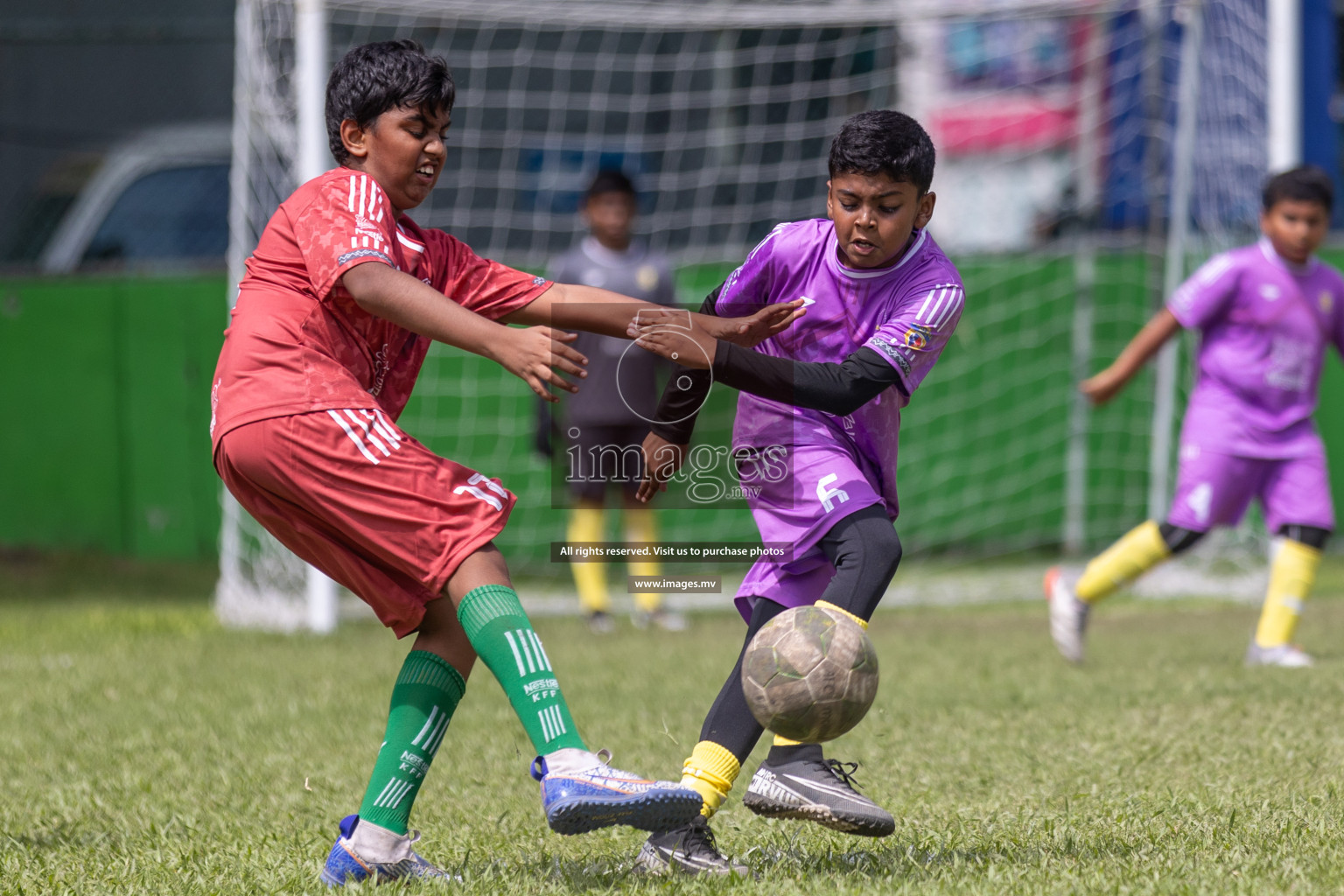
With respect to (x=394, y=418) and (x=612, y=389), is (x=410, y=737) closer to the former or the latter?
(x=394, y=418)

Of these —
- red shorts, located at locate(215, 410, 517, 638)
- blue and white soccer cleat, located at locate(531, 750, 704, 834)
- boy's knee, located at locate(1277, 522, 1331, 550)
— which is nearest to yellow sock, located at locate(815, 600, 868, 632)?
blue and white soccer cleat, located at locate(531, 750, 704, 834)

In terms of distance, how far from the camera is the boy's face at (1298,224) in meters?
6.36

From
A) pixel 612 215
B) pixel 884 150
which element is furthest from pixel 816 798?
pixel 612 215

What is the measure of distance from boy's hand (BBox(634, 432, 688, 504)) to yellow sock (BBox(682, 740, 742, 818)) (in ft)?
2.02

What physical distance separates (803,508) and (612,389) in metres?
4.74

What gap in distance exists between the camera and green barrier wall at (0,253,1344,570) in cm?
1070

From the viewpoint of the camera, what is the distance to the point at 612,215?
8.31 meters

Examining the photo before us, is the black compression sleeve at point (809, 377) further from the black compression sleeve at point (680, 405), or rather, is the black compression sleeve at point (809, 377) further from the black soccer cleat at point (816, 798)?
the black soccer cleat at point (816, 798)

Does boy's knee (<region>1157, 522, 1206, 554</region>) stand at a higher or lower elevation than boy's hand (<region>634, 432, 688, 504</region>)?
lower

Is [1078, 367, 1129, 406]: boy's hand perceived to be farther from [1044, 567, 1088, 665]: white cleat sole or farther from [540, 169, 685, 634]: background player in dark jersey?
[540, 169, 685, 634]: background player in dark jersey

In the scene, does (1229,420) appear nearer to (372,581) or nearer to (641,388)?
(641,388)

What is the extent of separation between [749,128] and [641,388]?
3880 millimetres

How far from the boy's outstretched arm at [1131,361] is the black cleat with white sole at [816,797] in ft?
10.2

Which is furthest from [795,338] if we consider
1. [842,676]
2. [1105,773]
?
[1105,773]
